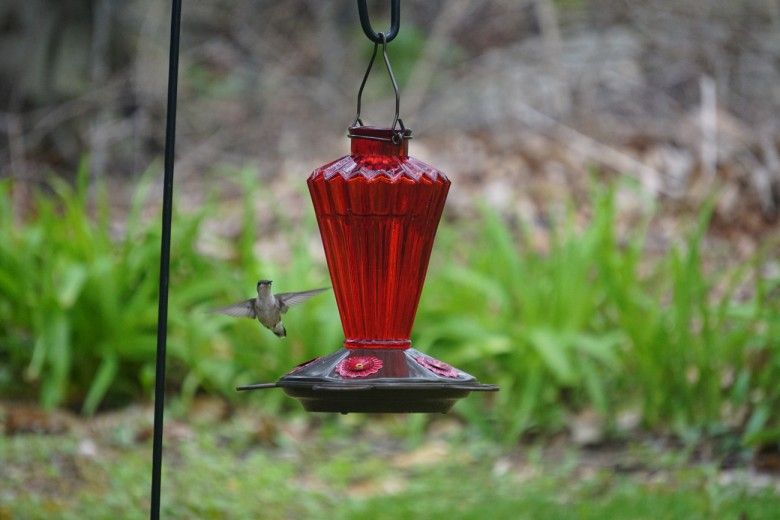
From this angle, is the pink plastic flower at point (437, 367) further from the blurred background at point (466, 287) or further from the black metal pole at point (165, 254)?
the blurred background at point (466, 287)

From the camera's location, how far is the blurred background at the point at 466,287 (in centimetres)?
437

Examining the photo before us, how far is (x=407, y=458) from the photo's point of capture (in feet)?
15.8

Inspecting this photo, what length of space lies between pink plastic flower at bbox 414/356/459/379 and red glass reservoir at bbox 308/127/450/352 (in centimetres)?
8

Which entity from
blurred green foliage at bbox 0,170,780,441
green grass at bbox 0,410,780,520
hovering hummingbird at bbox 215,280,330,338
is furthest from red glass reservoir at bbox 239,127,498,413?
blurred green foliage at bbox 0,170,780,441

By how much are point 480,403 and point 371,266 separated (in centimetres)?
330

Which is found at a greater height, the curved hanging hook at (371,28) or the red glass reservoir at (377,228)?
the curved hanging hook at (371,28)

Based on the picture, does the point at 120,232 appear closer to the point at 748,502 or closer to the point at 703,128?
the point at 703,128

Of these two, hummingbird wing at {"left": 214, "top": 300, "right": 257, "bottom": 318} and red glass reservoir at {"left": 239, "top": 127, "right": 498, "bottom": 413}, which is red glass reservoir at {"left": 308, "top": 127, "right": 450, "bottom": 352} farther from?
hummingbird wing at {"left": 214, "top": 300, "right": 257, "bottom": 318}

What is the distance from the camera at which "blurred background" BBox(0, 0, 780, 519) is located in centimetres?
437

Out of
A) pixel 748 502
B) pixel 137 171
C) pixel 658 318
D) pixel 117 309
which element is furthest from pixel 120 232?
pixel 748 502

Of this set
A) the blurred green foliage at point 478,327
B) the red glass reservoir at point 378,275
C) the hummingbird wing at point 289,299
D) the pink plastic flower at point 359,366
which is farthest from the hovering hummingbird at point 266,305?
the blurred green foliage at point 478,327

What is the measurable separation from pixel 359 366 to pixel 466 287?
3562 mm

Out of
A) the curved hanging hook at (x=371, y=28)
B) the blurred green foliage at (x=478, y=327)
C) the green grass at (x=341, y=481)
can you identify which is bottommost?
the green grass at (x=341, y=481)

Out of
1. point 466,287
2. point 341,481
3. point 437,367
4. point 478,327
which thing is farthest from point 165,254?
point 466,287
